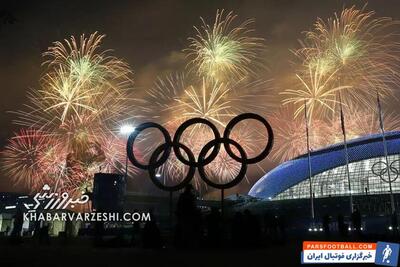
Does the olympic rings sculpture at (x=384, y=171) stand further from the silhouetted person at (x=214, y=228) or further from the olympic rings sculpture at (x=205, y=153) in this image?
the silhouetted person at (x=214, y=228)

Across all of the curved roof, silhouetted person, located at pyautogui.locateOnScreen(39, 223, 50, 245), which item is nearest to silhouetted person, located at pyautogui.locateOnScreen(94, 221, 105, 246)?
silhouetted person, located at pyautogui.locateOnScreen(39, 223, 50, 245)

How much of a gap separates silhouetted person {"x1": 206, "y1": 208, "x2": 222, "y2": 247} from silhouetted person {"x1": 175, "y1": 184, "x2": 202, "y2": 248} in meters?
0.78

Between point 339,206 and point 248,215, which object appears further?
point 339,206

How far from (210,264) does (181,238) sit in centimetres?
662

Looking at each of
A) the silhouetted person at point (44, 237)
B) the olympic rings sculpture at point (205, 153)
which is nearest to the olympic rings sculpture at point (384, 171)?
the olympic rings sculpture at point (205, 153)

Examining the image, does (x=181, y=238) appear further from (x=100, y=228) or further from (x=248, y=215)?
(x=100, y=228)

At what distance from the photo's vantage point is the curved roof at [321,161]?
92438 millimetres

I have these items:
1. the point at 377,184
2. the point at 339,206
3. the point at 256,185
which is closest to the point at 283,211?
the point at 339,206

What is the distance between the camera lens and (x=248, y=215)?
2123 cm

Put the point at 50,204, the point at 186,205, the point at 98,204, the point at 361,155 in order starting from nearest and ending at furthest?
the point at 186,205 → the point at 98,204 → the point at 50,204 → the point at 361,155

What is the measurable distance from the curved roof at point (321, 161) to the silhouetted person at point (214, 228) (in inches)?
3103

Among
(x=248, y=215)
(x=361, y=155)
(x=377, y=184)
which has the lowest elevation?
(x=248, y=215)

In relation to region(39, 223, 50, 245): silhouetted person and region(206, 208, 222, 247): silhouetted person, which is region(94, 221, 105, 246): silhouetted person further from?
region(206, 208, 222, 247): silhouetted person

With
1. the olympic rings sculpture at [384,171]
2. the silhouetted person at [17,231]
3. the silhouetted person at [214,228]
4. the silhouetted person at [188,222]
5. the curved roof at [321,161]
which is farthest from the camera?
the curved roof at [321,161]
